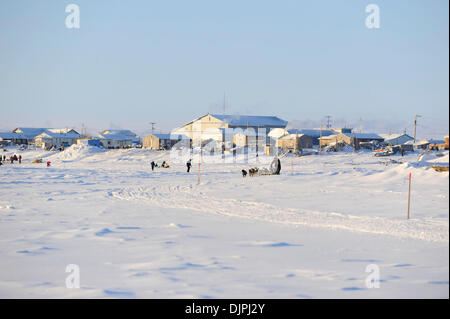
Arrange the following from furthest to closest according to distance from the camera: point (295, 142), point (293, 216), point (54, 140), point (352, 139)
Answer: point (54, 140)
point (352, 139)
point (295, 142)
point (293, 216)

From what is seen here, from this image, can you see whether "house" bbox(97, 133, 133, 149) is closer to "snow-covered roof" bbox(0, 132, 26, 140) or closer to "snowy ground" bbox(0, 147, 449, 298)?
"snow-covered roof" bbox(0, 132, 26, 140)

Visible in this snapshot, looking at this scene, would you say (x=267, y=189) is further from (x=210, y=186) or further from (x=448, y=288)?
(x=448, y=288)

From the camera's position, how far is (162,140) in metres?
78.5

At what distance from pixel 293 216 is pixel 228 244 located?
475 cm

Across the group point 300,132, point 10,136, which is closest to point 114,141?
point 10,136

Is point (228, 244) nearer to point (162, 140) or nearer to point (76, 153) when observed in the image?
point (76, 153)

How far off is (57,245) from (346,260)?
6750mm

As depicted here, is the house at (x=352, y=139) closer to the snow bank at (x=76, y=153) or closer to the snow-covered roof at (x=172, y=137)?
the snow-covered roof at (x=172, y=137)

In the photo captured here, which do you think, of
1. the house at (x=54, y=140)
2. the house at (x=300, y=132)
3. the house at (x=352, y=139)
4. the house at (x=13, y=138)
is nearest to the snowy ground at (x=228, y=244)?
the house at (x=352, y=139)

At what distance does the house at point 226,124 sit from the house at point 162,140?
1729 millimetres

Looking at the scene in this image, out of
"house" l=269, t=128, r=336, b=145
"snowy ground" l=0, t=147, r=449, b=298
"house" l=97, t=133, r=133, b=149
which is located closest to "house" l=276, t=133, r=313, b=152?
"house" l=269, t=128, r=336, b=145

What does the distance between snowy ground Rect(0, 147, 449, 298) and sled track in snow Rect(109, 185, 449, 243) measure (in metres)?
0.04

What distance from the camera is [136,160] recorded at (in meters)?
57.3

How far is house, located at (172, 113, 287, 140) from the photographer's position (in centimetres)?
7488
